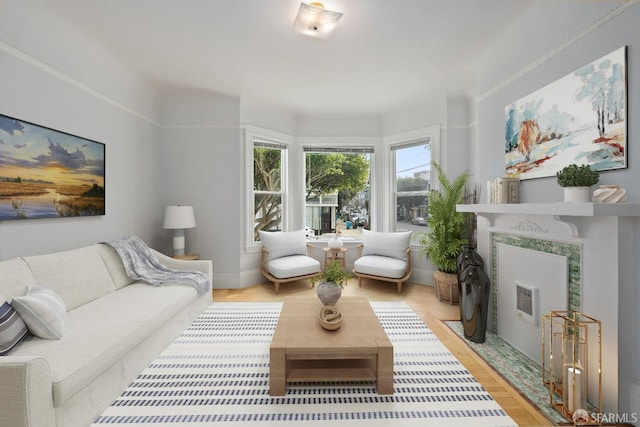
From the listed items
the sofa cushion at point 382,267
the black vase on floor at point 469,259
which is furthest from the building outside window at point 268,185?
the black vase on floor at point 469,259

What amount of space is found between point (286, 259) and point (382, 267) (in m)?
1.41

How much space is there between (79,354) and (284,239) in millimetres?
2974

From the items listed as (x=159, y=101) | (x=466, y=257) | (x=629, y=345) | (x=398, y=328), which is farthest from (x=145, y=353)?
(x=159, y=101)

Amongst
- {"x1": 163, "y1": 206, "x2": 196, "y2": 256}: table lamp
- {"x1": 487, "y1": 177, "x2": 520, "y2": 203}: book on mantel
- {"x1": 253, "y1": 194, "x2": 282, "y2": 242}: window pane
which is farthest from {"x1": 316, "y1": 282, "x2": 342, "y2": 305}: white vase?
{"x1": 253, "y1": 194, "x2": 282, "y2": 242}: window pane

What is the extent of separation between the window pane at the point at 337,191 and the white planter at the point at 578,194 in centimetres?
345

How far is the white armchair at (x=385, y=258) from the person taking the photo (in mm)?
4051

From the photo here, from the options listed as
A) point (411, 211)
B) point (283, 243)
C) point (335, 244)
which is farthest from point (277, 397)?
point (411, 211)

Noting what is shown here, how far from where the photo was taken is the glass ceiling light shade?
2293 millimetres

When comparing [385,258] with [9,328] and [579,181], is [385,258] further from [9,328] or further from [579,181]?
[9,328]

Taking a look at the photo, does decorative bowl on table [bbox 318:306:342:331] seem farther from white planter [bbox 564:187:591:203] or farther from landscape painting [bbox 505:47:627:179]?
landscape painting [bbox 505:47:627:179]

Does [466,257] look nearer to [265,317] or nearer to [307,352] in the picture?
[307,352]

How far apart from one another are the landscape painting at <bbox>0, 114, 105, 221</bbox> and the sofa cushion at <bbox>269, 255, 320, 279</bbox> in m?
2.13

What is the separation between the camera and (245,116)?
431cm

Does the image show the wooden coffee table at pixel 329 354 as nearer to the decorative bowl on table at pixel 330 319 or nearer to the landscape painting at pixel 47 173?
the decorative bowl on table at pixel 330 319
